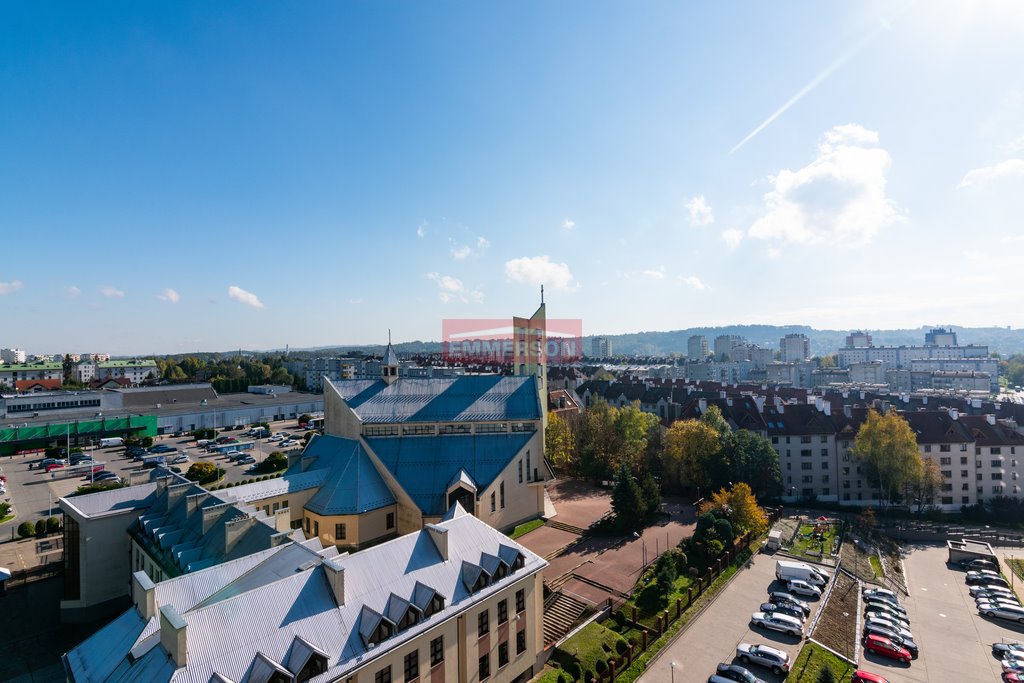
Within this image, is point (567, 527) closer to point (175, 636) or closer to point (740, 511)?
point (740, 511)

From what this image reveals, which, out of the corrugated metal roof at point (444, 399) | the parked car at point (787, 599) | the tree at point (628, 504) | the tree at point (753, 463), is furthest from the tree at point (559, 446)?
the parked car at point (787, 599)

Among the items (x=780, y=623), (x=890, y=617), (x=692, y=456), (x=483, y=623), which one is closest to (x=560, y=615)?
(x=483, y=623)

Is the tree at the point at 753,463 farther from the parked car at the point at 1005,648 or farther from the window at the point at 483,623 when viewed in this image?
the window at the point at 483,623

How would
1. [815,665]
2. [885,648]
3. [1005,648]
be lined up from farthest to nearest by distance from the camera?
[1005,648] → [885,648] → [815,665]

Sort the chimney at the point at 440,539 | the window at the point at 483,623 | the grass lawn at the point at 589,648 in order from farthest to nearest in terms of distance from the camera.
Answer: the grass lawn at the point at 589,648
the chimney at the point at 440,539
the window at the point at 483,623

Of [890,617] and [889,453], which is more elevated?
[889,453]

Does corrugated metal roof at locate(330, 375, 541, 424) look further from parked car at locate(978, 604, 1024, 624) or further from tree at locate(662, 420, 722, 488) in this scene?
parked car at locate(978, 604, 1024, 624)

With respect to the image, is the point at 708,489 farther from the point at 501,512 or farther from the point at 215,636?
the point at 215,636
